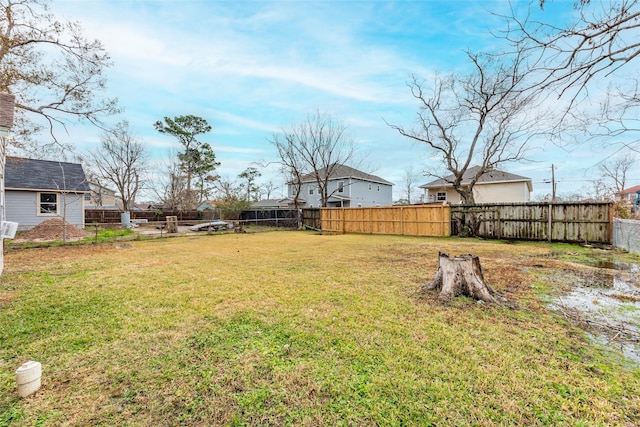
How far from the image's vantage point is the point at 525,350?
249cm

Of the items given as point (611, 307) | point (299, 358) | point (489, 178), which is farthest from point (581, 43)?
point (489, 178)

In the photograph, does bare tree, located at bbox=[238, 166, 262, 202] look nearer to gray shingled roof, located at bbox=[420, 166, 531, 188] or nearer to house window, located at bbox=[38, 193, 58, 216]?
house window, located at bbox=[38, 193, 58, 216]

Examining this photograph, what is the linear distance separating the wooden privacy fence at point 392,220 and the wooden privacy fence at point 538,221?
2.33ft

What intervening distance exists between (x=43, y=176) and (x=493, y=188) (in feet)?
100.0

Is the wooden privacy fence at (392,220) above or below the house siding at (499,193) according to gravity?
below

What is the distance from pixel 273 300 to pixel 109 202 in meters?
52.1

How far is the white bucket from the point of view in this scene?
1.87 m

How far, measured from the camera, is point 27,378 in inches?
74.4

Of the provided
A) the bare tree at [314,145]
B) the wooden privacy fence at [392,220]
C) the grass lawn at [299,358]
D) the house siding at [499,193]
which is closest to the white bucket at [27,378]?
the grass lawn at [299,358]

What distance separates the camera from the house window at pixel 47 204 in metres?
14.6

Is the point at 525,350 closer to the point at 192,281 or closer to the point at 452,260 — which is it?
the point at 452,260

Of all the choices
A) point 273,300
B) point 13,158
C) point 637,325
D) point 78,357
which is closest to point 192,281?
point 273,300

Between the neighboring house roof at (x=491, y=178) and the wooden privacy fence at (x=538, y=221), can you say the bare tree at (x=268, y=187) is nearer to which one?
the neighboring house roof at (x=491, y=178)

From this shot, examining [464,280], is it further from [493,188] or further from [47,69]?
[493,188]
